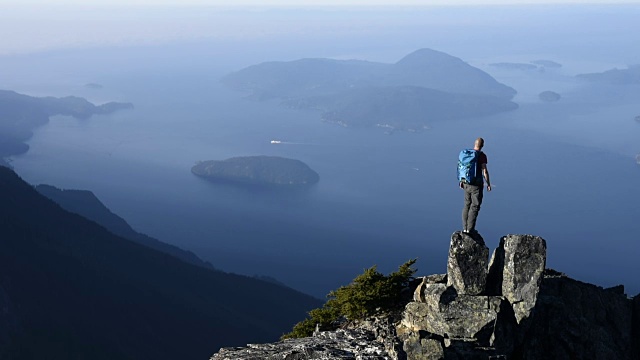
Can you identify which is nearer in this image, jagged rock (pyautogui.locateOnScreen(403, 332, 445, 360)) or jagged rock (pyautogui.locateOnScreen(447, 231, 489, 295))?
jagged rock (pyautogui.locateOnScreen(403, 332, 445, 360))

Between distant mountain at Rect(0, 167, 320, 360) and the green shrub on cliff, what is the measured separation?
103 m

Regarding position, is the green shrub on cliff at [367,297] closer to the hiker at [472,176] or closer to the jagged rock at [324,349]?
the jagged rock at [324,349]

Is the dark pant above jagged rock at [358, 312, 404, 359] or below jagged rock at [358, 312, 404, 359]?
above

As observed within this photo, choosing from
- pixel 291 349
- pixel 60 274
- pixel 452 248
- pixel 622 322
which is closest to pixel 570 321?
pixel 622 322

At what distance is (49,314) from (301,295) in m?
71.9

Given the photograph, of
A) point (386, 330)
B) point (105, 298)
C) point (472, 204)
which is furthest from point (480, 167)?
point (105, 298)

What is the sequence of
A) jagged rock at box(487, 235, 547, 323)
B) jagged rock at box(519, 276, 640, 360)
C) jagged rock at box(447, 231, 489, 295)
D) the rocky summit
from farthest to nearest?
jagged rock at box(447, 231, 489, 295)
jagged rock at box(519, 276, 640, 360)
jagged rock at box(487, 235, 547, 323)
the rocky summit

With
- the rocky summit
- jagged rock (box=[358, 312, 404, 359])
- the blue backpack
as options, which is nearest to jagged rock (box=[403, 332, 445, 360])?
the rocky summit

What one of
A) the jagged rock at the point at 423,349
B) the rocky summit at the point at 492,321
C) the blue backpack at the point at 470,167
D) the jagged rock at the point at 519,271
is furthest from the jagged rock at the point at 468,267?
the jagged rock at the point at 423,349

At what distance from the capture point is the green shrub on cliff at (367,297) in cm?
2595

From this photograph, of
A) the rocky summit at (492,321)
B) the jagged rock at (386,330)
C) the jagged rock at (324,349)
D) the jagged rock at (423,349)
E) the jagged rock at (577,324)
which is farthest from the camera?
the jagged rock at (577,324)

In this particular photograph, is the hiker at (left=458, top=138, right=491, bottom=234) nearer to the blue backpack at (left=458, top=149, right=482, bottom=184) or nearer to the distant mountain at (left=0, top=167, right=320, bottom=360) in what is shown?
the blue backpack at (left=458, top=149, right=482, bottom=184)

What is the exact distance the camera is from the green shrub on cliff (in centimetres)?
2595

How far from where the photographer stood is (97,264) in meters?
149
